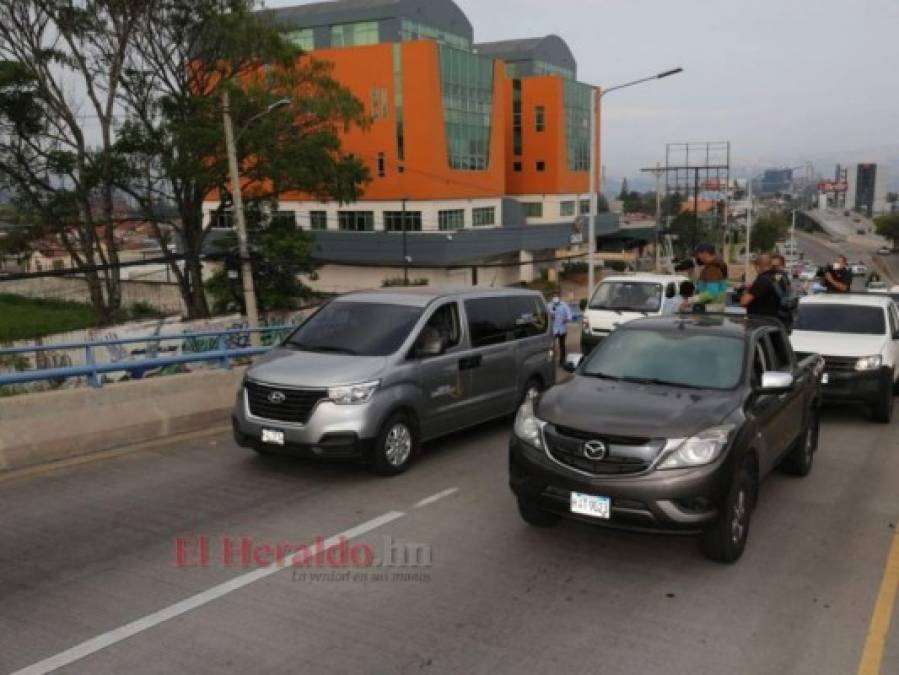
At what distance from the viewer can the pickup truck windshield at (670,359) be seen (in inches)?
263

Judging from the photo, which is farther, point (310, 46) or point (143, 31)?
point (310, 46)

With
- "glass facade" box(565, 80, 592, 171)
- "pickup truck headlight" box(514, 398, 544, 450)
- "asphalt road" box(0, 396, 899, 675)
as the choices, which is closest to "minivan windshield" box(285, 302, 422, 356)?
"asphalt road" box(0, 396, 899, 675)

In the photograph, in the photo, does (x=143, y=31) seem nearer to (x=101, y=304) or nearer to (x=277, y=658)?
(x=101, y=304)

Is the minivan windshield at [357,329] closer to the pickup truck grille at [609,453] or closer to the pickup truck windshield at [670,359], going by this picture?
the pickup truck windshield at [670,359]

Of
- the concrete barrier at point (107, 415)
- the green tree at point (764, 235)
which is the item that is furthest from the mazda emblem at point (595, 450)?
the green tree at point (764, 235)

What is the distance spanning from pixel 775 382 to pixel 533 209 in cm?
6843

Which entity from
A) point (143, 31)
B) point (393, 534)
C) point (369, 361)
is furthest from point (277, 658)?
point (143, 31)

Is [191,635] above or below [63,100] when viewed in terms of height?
below

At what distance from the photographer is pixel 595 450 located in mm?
5703

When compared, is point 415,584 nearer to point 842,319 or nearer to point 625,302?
point 842,319

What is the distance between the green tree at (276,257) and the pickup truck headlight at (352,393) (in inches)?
1027

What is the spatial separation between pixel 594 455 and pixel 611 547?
1.11 meters

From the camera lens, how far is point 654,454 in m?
5.59

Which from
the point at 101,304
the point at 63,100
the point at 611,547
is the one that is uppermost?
the point at 63,100
